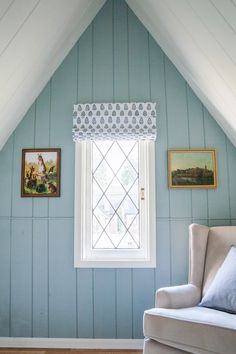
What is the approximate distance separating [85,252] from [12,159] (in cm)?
99

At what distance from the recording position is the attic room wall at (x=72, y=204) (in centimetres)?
232

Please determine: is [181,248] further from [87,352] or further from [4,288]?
[4,288]

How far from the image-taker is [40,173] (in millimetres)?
2434

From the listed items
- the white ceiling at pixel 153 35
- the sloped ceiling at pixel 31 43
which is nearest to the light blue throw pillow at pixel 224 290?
the white ceiling at pixel 153 35

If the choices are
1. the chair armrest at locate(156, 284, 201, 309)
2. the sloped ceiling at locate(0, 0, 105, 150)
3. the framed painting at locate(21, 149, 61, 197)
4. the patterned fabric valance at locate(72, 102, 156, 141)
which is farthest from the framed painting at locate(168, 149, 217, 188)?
the sloped ceiling at locate(0, 0, 105, 150)

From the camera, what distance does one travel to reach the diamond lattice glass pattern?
247cm

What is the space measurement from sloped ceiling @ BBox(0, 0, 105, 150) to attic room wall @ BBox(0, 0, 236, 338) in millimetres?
106

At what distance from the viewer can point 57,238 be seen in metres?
Result: 2.38

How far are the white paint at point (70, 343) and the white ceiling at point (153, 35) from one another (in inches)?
62.6

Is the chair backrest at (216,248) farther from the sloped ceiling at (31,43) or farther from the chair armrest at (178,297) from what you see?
the sloped ceiling at (31,43)

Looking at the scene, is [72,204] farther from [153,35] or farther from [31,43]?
[153,35]

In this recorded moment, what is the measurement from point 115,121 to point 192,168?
2.42 feet

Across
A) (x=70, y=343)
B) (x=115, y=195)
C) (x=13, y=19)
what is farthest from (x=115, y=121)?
(x=70, y=343)

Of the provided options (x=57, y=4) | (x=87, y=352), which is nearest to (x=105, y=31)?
(x=57, y=4)
